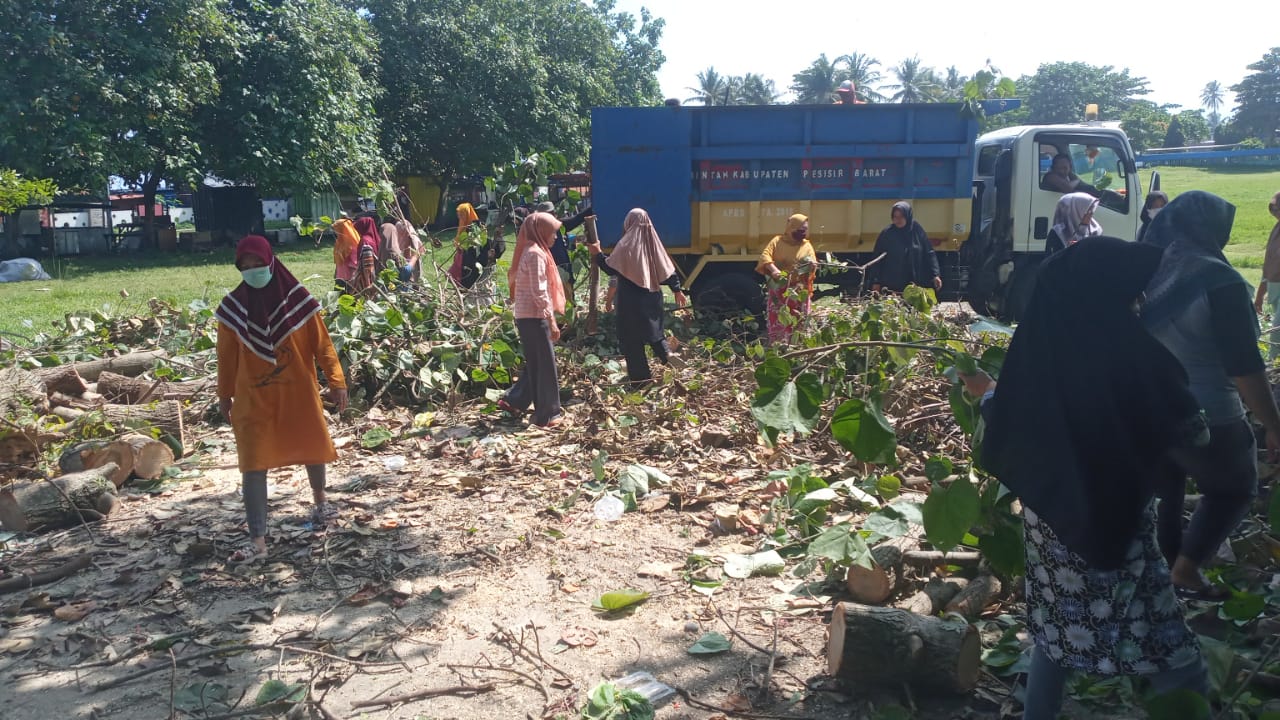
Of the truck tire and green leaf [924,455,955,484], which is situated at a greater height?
the truck tire

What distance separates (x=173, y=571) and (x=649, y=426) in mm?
3053

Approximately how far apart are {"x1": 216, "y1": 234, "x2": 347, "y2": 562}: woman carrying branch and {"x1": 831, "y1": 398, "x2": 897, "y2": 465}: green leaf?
2.59 meters

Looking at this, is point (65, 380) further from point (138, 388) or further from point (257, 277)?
point (257, 277)

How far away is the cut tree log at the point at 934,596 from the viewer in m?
3.45

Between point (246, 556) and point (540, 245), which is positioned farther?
point (540, 245)

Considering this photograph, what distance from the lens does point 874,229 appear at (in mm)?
9609

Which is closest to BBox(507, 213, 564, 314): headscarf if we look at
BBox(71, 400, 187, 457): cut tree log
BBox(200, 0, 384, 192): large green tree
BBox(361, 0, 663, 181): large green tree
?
BBox(71, 400, 187, 457): cut tree log

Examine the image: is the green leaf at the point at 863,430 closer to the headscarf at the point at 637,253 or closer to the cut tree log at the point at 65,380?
the headscarf at the point at 637,253

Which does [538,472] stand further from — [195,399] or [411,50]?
[411,50]

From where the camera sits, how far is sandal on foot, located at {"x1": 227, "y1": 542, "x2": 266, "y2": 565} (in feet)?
→ 14.5

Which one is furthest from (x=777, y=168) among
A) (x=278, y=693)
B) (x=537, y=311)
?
(x=278, y=693)

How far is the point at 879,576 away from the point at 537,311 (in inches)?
137

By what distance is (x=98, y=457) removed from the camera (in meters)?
5.53

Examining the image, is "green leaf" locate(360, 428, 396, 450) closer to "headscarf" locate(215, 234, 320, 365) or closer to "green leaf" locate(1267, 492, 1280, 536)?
"headscarf" locate(215, 234, 320, 365)
